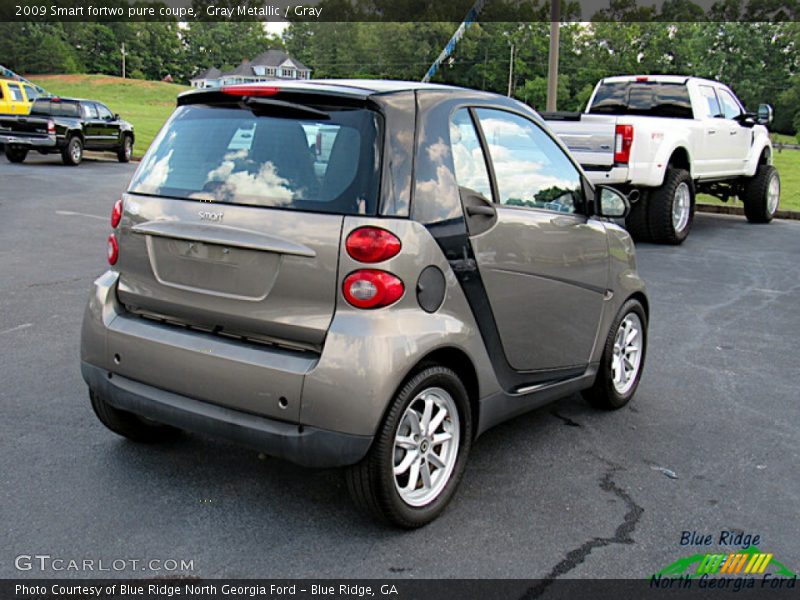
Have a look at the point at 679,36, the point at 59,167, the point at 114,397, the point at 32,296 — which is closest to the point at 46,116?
the point at 59,167

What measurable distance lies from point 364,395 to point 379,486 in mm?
416

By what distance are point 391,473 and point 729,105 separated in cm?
1298

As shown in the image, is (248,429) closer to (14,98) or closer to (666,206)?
(666,206)

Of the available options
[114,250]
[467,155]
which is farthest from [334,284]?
[114,250]

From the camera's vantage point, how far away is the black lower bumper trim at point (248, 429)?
3195 millimetres

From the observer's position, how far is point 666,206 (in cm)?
1201

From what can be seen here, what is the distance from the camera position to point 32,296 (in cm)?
748

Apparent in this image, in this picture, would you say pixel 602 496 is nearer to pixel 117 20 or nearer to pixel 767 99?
pixel 767 99

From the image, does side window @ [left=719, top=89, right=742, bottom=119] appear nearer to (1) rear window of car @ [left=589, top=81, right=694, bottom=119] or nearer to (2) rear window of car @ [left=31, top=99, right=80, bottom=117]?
(1) rear window of car @ [left=589, top=81, right=694, bottom=119]

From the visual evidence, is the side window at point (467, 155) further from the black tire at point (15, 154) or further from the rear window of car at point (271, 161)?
the black tire at point (15, 154)

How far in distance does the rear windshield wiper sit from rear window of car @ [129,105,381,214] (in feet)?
0.06

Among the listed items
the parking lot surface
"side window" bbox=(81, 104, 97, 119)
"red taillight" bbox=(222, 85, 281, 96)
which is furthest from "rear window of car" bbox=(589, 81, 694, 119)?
"side window" bbox=(81, 104, 97, 119)

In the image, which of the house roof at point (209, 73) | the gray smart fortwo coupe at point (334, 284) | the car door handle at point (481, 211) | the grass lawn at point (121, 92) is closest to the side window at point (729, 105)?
the gray smart fortwo coupe at point (334, 284)

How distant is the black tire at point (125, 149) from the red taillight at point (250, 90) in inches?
901
